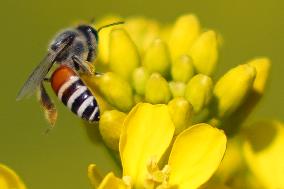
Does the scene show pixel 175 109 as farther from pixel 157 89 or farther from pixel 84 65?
pixel 84 65

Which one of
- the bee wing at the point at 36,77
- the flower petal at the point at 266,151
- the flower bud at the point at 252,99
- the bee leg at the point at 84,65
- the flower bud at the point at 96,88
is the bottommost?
the flower petal at the point at 266,151

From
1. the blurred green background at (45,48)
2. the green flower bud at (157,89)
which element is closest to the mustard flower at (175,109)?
the green flower bud at (157,89)

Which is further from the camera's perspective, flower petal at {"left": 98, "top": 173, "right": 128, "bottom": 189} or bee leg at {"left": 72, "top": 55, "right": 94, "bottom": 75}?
bee leg at {"left": 72, "top": 55, "right": 94, "bottom": 75}

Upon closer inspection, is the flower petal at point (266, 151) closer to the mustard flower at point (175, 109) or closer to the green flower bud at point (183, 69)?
the mustard flower at point (175, 109)

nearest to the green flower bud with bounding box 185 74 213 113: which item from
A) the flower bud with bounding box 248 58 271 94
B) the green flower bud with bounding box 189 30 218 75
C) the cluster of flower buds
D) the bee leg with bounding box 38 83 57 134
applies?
the cluster of flower buds

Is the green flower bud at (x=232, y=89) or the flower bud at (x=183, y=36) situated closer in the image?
the green flower bud at (x=232, y=89)

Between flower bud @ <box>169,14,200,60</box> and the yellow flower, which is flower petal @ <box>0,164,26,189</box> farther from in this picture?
flower bud @ <box>169,14,200,60</box>
